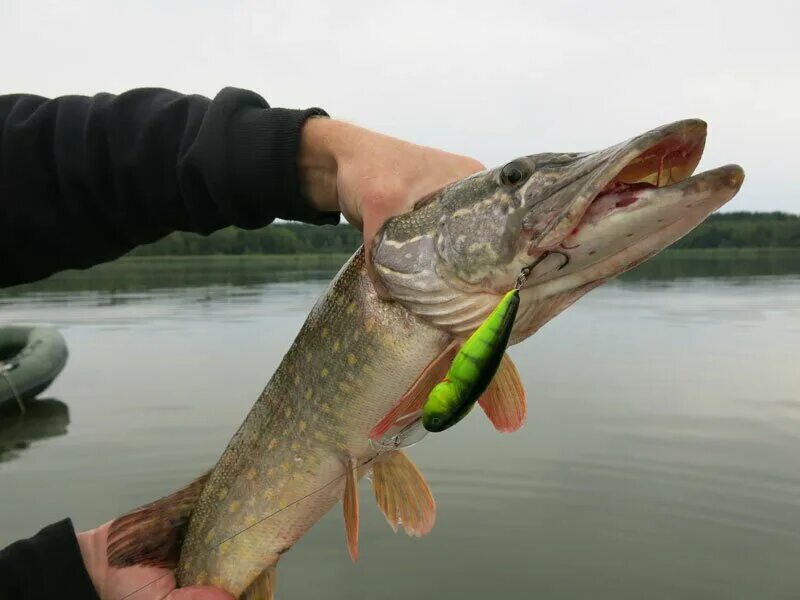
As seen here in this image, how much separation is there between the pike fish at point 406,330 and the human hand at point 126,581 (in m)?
0.04

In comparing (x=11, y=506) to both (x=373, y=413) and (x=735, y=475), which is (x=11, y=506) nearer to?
(x=373, y=413)

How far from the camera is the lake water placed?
4.66 meters

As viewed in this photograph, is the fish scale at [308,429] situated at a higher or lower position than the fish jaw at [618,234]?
lower

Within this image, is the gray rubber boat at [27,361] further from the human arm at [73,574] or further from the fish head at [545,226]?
the fish head at [545,226]

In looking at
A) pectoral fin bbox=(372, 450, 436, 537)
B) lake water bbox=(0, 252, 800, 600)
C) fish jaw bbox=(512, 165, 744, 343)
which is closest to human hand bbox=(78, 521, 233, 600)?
pectoral fin bbox=(372, 450, 436, 537)

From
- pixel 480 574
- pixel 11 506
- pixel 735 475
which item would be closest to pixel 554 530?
pixel 480 574

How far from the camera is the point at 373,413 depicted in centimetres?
197

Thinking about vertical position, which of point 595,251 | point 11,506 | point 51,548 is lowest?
point 11,506

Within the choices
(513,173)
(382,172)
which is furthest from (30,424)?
(513,173)

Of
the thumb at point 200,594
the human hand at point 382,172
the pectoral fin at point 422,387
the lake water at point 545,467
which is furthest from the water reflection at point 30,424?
the pectoral fin at point 422,387

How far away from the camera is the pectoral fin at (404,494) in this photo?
2154mm

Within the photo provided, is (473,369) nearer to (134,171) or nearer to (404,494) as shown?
(404,494)

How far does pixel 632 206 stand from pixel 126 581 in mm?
1859

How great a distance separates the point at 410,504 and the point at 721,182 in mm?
1268
